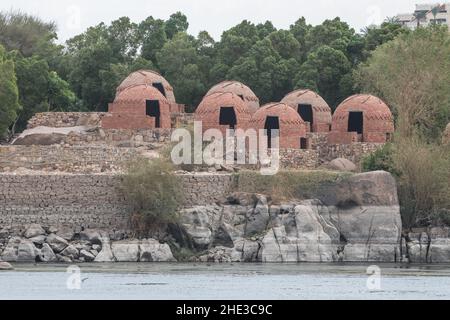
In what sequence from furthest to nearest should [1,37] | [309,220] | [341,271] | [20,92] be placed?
[1,37]
[20,92]
[309,220]
[341,271]

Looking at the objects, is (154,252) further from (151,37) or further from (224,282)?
(151,37)

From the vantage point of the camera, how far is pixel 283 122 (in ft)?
310

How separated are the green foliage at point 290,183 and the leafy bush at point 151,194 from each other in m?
Answer: 3.48

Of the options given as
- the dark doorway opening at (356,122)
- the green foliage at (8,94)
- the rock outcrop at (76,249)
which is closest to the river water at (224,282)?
the rock outcrop at (76,249)

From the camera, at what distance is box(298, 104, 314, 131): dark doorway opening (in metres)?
99.7

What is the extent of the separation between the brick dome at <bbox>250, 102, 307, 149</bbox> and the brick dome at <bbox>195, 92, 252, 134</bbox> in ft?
3.61

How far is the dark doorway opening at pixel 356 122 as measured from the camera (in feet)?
315

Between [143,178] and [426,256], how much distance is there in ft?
40.0

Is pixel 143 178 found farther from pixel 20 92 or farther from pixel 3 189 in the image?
pixel 20 92

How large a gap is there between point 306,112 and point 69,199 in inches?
714

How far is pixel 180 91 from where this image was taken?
353ft

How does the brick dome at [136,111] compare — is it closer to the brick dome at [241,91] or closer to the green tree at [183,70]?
the brick dome at [241,91]

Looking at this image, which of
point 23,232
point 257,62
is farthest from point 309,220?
point 257,62

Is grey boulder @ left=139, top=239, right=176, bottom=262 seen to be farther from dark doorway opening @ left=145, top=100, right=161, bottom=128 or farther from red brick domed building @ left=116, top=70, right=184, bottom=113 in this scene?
red brick domed building @ left=116, top=70, right=184, bottom=113
